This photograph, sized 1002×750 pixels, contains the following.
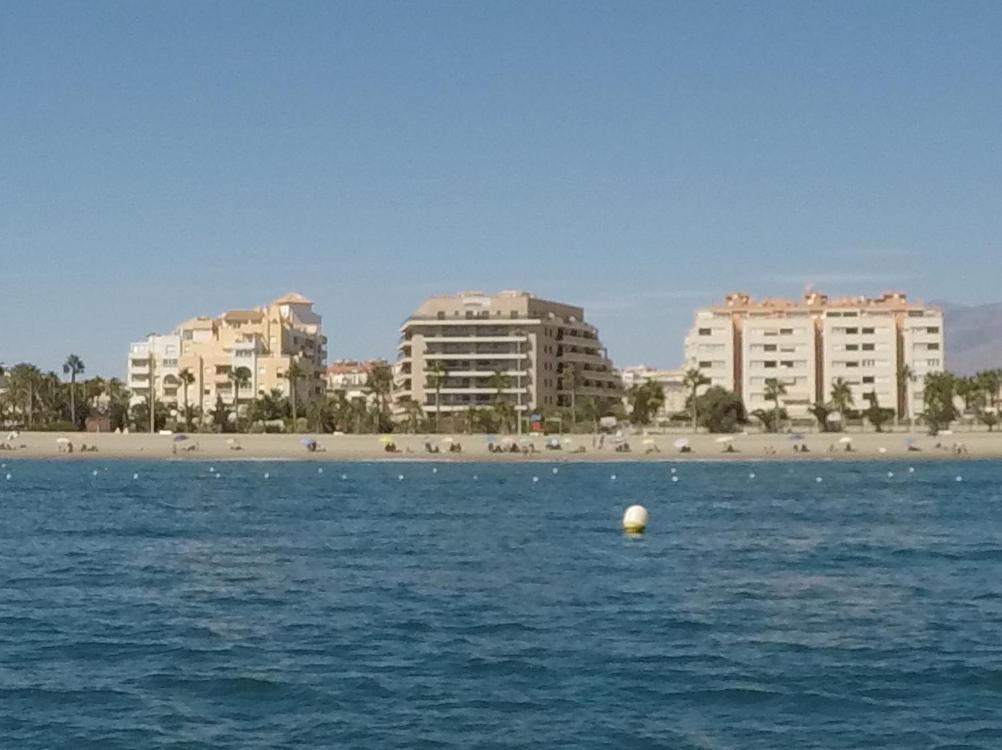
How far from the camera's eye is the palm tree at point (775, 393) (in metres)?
178

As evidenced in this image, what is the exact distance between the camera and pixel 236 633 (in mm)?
29859

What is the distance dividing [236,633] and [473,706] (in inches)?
324

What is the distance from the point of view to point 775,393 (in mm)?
183500

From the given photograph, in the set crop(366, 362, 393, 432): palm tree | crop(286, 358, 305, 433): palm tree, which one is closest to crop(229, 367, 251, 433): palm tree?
crop(286, 358, 305, 433): palm tree

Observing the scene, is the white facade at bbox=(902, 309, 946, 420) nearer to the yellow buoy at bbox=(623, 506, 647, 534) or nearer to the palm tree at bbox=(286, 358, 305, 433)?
the palm tree at bbox=(286, 358, 305, 433)

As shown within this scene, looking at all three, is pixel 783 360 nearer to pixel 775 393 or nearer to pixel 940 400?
pixel 775 393

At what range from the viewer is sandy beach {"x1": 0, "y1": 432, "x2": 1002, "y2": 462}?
144 meters

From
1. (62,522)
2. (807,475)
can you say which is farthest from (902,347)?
(62,522)

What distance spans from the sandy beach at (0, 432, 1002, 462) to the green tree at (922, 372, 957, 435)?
1037 cm

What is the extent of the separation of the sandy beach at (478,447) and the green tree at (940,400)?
34.0 feet

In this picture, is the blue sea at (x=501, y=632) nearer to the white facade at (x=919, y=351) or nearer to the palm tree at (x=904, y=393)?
the palm tree at (x=904, y=393)

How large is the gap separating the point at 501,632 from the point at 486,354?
15874cm

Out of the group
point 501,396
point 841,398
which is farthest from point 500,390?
point 841,398

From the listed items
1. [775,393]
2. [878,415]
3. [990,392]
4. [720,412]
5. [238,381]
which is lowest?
[878,415]
